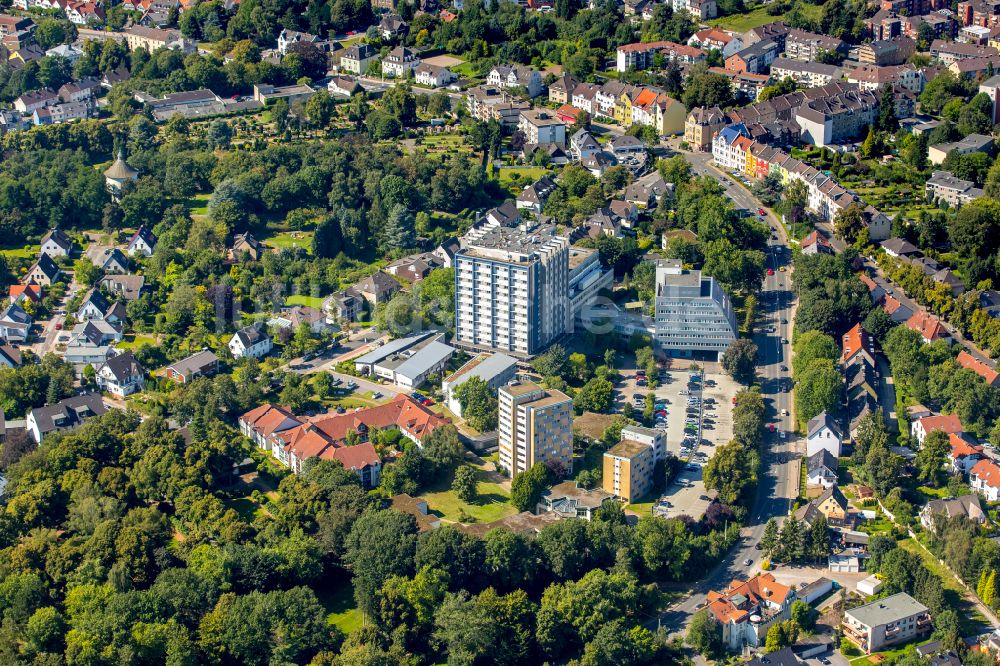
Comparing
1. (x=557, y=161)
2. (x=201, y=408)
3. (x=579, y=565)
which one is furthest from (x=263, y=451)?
(x=557, y=161)

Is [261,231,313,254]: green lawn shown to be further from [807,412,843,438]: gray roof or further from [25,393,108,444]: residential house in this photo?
[807,412,843,438]: gray roof

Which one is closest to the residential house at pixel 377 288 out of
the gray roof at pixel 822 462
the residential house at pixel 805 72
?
the gray roof at pixel 822 462

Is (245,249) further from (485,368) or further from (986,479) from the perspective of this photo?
(986,479)

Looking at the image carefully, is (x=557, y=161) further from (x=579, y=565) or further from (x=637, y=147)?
(x=579, y=565)

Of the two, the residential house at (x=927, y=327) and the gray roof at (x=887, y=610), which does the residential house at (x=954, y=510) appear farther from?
the residential house at (x=927, y=327)

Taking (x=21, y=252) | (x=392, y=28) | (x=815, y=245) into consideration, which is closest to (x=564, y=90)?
(x=392, y=28)

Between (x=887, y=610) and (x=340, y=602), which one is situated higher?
(x=887, y=610)

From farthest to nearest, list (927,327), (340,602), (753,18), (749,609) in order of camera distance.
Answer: (753,18), (927,327), (340,602), (749,609)

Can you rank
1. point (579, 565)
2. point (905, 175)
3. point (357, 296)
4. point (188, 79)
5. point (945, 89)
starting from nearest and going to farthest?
point (579, 565)
point (357, 296)
point (905, 175)
point (945, 89)
point (188, 79)

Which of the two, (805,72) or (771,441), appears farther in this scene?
(805,72)
